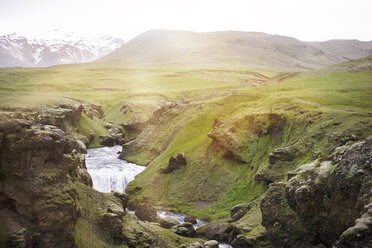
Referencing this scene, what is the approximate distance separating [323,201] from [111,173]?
1859 inches

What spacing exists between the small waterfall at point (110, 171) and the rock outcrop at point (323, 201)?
36.3 meters

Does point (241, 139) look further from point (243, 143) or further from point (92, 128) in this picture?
point (92, 128)

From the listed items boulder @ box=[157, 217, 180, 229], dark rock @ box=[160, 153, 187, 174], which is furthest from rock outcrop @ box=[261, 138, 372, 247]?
dark rock @ box=[160, 153, 187, 174]

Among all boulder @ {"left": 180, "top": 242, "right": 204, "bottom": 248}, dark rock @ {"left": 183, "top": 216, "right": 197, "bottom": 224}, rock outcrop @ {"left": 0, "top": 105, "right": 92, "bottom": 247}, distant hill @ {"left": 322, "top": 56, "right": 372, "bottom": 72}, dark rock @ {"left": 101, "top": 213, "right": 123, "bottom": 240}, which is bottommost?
dark rock @ {"left": 183, "top": 216, "right": 197, "bottom": 224}

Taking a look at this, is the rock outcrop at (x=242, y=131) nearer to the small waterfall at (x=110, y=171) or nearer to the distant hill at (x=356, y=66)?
the small waterfall at (x=110, y=171)

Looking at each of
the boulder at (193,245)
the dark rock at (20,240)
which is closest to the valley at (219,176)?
the dark rock at (20,240)

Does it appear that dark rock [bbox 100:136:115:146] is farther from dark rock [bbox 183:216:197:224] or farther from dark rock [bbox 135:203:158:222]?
dark rock [bbox 183:216:197:224]

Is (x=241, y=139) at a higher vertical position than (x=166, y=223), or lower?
higher

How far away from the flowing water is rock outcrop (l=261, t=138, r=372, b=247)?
18.5 meters

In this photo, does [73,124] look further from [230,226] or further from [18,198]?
[18,198]

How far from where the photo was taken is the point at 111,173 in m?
67.2

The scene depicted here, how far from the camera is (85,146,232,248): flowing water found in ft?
202

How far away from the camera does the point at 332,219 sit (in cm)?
2662

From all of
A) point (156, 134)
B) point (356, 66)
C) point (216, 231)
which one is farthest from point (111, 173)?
point (356, 66)
